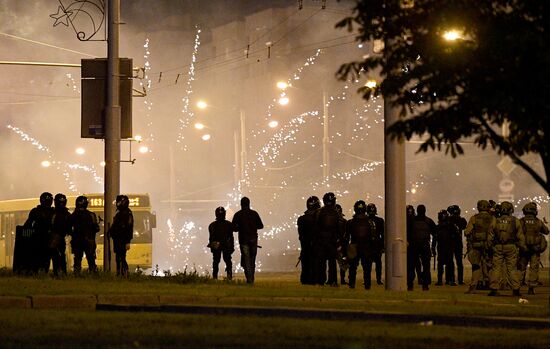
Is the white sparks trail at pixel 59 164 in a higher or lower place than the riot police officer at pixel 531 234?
higher

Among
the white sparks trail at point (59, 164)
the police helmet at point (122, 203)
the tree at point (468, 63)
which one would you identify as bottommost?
the police helmet at point (122, 203)

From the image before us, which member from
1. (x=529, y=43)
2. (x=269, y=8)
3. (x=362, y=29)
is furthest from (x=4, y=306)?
(x=269, y=8)

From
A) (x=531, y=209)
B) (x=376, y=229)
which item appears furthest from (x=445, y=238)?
(x=531, y=209)

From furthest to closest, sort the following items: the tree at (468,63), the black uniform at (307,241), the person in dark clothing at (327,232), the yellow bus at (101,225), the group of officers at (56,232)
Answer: the yellow bus at (101,225)
the black uniform at (307,241)
the group of officers at (56,232)
the person in dark clothing at (327,232)
the tree at (468,63)

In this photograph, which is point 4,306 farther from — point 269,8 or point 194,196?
point 269,8

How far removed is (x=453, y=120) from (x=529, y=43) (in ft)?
4.13

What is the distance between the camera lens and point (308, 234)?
23.2 metres

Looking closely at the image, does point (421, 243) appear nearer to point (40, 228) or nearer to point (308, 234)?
point (308, 234)

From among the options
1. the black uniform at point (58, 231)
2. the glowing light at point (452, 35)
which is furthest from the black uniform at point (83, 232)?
the glowing light at point (452, 35)

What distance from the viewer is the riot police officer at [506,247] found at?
68.8ft

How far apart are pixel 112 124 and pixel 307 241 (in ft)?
15.5

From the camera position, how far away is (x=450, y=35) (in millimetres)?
11820

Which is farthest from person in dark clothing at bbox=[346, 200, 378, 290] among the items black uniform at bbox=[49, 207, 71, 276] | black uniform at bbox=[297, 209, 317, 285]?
black uniform at bbox=[49, 207, 71, 276]

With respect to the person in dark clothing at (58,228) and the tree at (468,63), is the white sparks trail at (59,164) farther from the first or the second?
the tree at (468,63)
